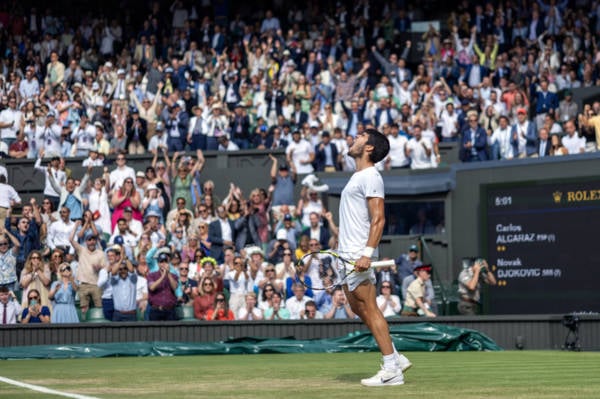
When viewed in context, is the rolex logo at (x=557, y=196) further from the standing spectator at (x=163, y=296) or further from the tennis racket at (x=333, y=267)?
the tennis racket at (x=333, y=267)

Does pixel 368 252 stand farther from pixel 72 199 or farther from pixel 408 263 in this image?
pixel 72 199

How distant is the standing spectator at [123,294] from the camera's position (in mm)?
20516

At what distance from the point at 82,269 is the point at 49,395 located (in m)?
12.7

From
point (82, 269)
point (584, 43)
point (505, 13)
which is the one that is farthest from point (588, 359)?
point (505, 13)

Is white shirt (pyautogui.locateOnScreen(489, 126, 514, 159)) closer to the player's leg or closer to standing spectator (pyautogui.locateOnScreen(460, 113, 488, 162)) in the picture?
standing spectator (pyautogui.locateOnScreen(460, 113, 488, 162))

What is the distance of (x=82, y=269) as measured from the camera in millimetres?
21422

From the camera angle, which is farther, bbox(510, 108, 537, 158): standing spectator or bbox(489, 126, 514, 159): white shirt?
bbox(489, 126, 514, 159): white shirt

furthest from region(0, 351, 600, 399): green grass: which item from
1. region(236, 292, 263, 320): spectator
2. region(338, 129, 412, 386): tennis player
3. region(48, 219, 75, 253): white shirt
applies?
region(48, 219, 75, 253): white shirt

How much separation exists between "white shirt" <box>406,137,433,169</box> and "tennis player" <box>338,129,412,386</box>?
1458 centimetres

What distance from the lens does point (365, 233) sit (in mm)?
10102

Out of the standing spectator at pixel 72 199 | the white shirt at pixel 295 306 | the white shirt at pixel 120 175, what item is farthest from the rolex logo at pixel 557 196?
the standing spectator at pixel 72 199

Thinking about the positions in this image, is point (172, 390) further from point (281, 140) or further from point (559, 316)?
point (281, 140)

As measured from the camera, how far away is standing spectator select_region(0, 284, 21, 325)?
19.8 meters

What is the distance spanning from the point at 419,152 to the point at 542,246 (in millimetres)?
4814
